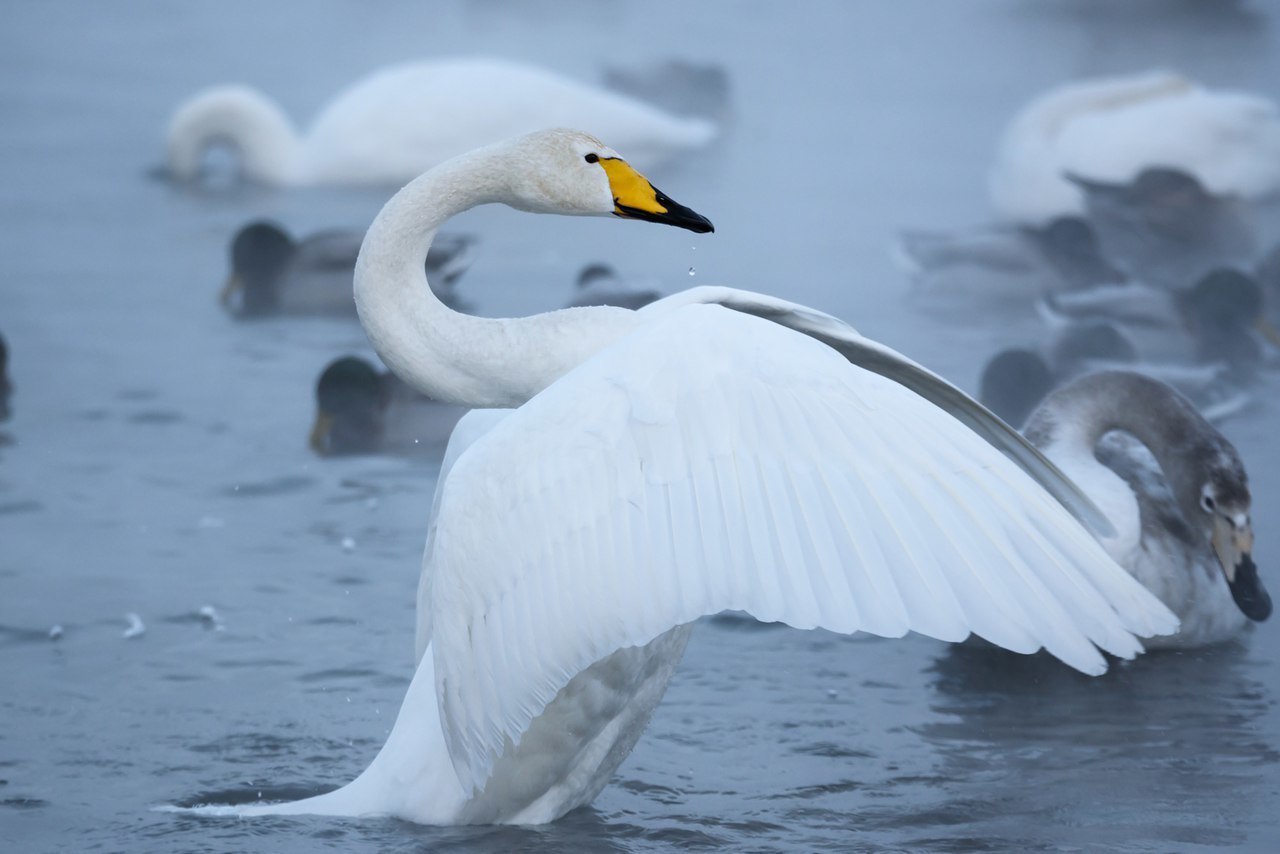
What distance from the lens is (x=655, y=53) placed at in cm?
1473

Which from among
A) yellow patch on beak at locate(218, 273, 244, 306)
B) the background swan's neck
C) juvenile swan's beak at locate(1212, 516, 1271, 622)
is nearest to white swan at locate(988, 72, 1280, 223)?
the background swan's neck

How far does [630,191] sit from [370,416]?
3.29 meters

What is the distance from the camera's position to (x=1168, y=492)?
5660 millimetres

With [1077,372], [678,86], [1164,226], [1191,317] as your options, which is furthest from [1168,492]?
[678,86]

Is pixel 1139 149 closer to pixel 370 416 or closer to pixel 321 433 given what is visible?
pixel 370 416

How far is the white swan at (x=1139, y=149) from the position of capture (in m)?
10.8

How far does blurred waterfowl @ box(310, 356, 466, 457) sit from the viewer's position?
7.11 m

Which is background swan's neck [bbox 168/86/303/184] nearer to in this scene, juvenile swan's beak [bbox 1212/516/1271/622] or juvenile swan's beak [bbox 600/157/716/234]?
juvenile swan's beak [bbox 1212/516/1271/622]

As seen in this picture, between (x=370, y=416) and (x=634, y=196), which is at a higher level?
(x=634, y=196)

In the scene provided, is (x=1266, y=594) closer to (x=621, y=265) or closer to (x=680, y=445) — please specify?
(x=680, y=445)

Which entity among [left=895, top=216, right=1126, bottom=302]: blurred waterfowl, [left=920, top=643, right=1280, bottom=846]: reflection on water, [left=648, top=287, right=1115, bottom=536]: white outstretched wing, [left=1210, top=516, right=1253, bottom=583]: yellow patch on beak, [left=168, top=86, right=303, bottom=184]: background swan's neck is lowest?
[left=920, top=643, right=1280, bottom=846]: reflection on water

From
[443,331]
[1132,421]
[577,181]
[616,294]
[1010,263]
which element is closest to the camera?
[443,331]

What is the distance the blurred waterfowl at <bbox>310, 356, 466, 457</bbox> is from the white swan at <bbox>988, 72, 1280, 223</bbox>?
4760 mm

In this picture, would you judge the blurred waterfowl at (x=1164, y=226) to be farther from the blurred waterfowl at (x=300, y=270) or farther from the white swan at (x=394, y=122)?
the blurred waterfowl at (x=300, y=270)
